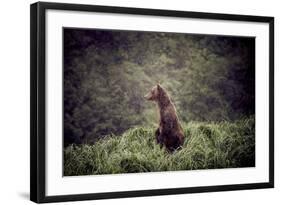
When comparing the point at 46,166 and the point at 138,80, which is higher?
the point at 138,80

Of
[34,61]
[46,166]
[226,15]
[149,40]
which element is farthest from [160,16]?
[46,166]

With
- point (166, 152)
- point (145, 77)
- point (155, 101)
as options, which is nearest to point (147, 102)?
point (155, 101)

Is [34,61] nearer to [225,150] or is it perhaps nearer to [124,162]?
[124,162]

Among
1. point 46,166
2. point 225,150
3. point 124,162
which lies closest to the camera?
point 46,166

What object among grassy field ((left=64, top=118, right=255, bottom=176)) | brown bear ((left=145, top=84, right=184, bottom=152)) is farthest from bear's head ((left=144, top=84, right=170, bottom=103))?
grassy field ((left=64, top=118, right=255, bottom=176))

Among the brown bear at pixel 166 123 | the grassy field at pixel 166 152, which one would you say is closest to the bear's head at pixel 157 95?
the brown bear at pixel 166 123

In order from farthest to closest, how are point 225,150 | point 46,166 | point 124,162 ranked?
1. point 225,150
2. point 124,162
3. point 46,166

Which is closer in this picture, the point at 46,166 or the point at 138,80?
the point at 46,166
